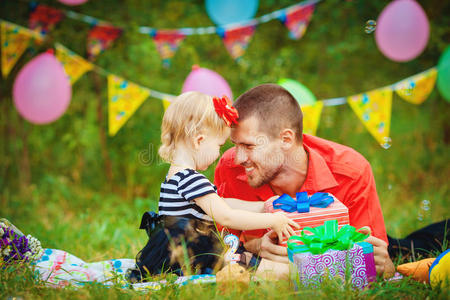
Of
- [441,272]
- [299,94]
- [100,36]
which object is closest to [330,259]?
[441,272]

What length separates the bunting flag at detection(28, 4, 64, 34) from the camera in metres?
3.93

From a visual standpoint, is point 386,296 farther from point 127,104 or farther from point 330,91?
point 330,91

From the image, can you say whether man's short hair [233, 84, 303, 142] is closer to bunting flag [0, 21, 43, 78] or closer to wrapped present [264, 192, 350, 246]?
wrapped present [264, 192, 350, 246]

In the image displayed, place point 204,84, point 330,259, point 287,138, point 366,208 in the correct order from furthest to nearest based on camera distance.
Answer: point 204,84 → point 287,138 → point 366,208 → point 330,259

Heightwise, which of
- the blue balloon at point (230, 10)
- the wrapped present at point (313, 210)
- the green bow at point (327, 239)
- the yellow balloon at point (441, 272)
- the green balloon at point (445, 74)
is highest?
the blue balloon at point (230, 10)

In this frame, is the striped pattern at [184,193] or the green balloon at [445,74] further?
the green balloon at [445,74]

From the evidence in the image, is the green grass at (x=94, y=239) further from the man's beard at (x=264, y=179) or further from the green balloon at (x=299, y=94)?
the green balloon at (x=299, y=94)

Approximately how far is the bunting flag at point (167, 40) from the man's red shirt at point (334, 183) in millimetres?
1743

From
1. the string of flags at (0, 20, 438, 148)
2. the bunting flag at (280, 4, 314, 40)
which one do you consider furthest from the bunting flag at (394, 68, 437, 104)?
the bunting flag at (280, 4, 314, 40)

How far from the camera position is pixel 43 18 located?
396 cm

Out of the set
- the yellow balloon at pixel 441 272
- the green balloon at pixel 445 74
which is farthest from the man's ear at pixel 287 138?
the green balloon at pixel 445 74

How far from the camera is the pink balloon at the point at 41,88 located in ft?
12.0

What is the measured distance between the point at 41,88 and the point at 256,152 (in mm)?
2125

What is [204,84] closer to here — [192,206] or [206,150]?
[206,150]
